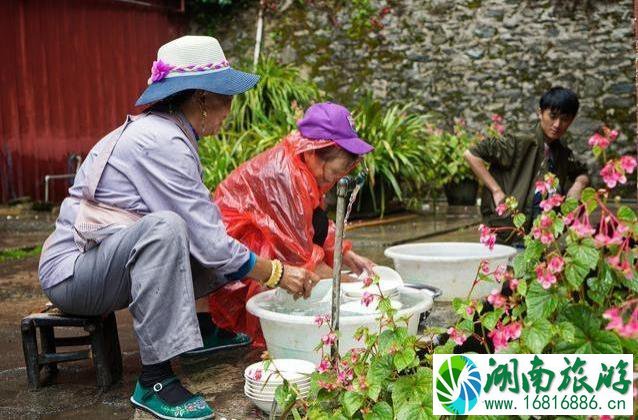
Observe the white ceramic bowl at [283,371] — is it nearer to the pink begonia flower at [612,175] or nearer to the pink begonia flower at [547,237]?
the pink begonia flower at [547,237]

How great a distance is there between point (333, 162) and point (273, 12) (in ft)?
25.4

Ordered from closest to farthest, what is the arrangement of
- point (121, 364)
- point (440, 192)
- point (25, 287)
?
point (121, 364) → point (25, 287) → point (440, 192)

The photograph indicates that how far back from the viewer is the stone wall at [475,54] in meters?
9.57

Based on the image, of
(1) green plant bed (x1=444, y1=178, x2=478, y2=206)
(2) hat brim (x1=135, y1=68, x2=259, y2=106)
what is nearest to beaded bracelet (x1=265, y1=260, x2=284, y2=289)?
(2) hat brim (x1=135, y1=68, x2=259, y2=106)

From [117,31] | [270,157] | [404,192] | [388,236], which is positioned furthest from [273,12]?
[270,157]

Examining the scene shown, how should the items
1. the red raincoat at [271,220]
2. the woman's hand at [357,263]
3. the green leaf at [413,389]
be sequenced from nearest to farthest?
the green leaf at [413,389], the red raincoat at [271,220], the woman's hand at [357,263]

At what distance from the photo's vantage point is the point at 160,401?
105 inches

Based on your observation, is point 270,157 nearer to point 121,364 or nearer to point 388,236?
point 121,364

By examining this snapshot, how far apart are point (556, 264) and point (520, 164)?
326cm

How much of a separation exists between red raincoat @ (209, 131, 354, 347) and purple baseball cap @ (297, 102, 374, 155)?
3 cm

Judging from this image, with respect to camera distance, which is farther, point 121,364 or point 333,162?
point 333,162

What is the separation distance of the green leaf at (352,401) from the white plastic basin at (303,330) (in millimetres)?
663

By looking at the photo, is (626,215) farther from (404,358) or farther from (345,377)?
(345,377)

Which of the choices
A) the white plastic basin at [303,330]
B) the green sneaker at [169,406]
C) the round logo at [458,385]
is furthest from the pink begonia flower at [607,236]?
the green sneaker at [169,406]
